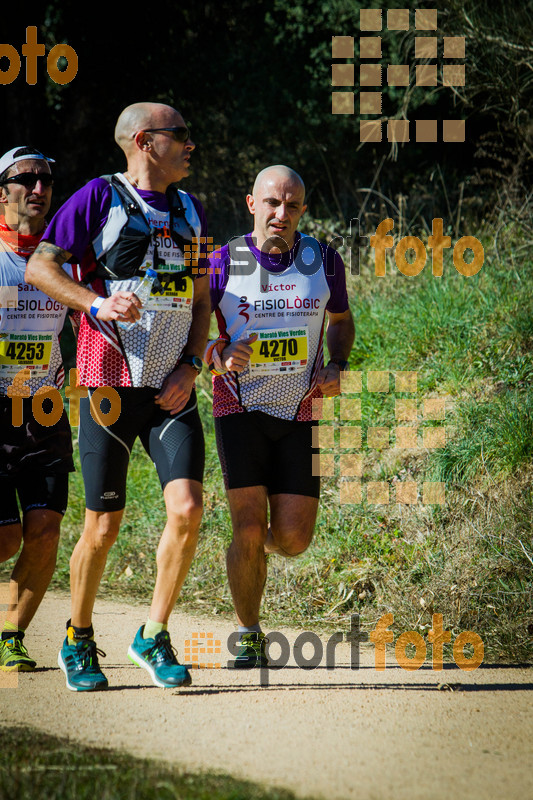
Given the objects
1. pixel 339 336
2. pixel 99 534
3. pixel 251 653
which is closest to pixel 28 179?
pixel 339 336

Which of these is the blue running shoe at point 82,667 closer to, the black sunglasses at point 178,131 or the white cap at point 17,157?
the black sunglasses at point 178,131

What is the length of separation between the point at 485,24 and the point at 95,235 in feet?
24.0

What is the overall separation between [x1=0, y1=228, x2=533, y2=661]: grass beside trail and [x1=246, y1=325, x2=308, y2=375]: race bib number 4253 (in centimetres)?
181

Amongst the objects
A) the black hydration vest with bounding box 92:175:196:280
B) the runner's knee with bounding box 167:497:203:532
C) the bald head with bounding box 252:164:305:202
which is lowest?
the runner's knee with bounding box 167:497:203:532

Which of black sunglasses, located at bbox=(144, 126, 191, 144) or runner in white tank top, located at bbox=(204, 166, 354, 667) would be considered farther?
runner in white tank top, located at bbox=(204, 166, 354, 667)

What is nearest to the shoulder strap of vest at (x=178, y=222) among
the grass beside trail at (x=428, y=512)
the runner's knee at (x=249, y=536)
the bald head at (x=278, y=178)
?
the bald head at (x=278, y=178)

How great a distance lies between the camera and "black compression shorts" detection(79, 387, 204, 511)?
438cm

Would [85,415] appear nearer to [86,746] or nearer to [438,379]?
[86,746]

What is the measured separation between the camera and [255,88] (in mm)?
14180

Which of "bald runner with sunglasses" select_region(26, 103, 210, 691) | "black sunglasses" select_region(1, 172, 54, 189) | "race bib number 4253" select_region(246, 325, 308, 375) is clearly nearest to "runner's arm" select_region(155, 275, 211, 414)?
"bald runner with sunglasses" select_region(26, 103, 210, 691)

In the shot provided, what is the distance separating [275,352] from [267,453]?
55 cm

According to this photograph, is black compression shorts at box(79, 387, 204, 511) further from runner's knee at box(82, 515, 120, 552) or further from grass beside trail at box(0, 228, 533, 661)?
grass beside trail at box(0, 228, 533, 661)

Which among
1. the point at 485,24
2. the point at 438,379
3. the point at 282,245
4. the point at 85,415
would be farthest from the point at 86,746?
the point at 485,24

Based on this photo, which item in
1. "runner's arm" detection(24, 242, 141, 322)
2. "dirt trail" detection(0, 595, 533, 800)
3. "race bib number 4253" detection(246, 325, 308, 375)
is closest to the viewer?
"dirt trail" detection(0, 595, 533, 800)
